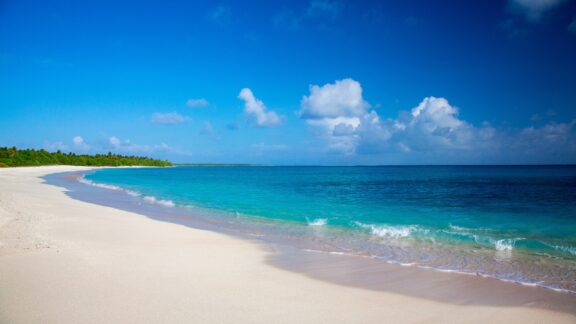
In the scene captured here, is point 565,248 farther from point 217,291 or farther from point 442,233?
point 217,291

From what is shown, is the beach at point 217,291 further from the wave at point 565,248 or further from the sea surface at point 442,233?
the wave at point 565,248

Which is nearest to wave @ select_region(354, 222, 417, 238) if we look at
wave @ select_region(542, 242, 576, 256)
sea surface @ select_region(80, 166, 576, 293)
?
sea surface @ select_region(80, 166, 576, 293)

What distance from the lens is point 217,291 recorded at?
20.7ft

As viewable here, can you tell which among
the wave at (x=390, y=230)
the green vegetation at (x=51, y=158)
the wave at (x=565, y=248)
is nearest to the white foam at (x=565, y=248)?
the wave at (x=565, y=248)

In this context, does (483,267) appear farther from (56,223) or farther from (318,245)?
(56,223)

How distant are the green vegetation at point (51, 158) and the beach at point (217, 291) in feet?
306

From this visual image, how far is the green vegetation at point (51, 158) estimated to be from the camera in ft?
281

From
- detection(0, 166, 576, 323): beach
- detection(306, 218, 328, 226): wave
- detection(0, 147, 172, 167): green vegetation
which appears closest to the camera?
detection(0, 166, 576, 323): beach

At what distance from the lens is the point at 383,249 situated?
10906 mm

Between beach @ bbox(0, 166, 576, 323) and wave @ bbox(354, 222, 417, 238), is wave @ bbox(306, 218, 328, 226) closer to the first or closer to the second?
wave @ bbox(354, 222, 417, 238)

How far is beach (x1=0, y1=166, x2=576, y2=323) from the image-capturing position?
5312 millimetres

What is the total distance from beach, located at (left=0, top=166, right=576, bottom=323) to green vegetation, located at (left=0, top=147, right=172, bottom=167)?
306ft

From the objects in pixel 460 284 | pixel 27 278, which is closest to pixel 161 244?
pixel 27 278

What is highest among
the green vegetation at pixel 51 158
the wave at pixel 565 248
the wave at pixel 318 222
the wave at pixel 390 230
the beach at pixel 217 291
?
the green vegetation at pixel 51 158
